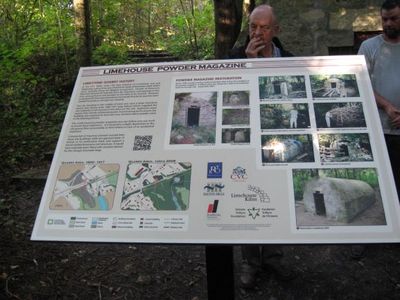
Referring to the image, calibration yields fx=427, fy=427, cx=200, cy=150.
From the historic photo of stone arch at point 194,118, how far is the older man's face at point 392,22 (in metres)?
1.61

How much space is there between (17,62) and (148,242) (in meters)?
7.60

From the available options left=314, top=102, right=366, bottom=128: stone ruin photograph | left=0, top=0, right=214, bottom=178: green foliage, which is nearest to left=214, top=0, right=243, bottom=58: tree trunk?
left=0, top=0, right=214, bottom=178: green foliage

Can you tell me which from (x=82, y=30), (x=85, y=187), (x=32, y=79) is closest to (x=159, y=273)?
(x=85, y=187)

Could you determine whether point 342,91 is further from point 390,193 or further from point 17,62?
point 17,62

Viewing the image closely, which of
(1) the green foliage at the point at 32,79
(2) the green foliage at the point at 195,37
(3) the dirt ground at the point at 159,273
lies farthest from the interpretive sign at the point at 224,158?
(2) the green foliage at the point at 195,37

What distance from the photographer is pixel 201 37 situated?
11.8m

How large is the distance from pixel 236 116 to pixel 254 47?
82 centimetres

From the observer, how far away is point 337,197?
6.28 ft

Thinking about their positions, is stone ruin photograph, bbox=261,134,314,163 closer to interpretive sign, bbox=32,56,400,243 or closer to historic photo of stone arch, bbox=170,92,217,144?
interpretive sign, bbox=32,56,400,243

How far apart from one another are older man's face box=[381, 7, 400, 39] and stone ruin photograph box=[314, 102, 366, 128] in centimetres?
124

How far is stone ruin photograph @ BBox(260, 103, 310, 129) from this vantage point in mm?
2127

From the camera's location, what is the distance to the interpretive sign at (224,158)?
6.21 ft

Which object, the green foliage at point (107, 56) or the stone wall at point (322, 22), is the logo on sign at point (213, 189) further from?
the green foliage at point (107, 56)

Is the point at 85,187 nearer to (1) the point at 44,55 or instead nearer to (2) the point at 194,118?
(2) the point at 194,118
